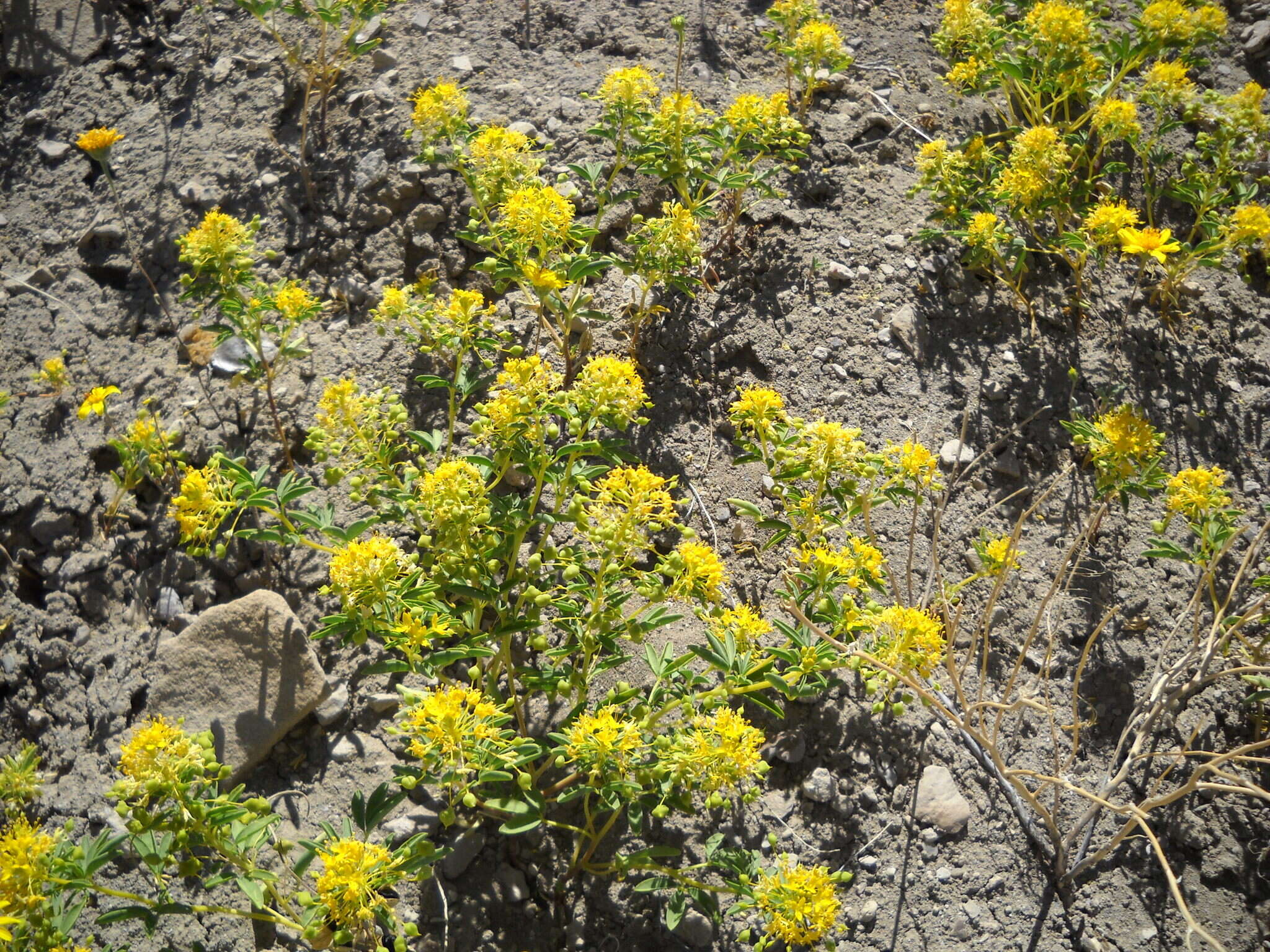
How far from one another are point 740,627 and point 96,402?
2.30 metres

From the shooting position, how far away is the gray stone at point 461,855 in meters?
2.48

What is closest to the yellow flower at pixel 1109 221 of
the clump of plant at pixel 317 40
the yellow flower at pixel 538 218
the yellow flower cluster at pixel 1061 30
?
the yellow flower cluster at pixel 1061 30

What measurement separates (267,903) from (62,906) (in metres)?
0.47

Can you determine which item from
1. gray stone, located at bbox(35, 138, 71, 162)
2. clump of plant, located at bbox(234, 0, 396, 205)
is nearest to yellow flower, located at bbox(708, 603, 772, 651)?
clump of plant, located at bbox(234, 0, 396, 205)

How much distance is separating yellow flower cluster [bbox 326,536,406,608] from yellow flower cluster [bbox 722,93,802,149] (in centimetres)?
204

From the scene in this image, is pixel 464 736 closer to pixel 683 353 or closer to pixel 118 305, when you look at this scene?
pixel 683 353

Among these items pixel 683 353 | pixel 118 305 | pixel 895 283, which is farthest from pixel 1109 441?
pixel 118 305

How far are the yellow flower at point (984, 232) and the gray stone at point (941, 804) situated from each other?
6.25ft

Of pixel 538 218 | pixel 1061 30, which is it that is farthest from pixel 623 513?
pixel 1061 30

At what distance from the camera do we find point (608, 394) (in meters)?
2.40

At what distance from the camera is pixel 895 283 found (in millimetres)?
3498

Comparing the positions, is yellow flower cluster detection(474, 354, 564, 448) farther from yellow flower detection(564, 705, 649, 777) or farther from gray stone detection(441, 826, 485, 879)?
gray stone detection(441, 826, 485, 879)

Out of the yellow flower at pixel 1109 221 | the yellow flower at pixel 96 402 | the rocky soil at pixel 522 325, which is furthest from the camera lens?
the yellow flower at pixel 1109 221

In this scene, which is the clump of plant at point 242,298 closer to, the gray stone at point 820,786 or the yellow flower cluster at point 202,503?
the yellow flower cluster at point 202,503
